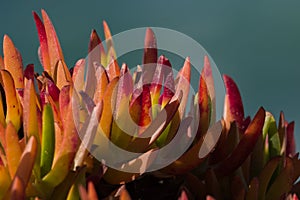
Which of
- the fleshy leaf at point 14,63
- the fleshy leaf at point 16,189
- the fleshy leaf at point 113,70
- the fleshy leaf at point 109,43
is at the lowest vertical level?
the fleshy leaf at point 16,189

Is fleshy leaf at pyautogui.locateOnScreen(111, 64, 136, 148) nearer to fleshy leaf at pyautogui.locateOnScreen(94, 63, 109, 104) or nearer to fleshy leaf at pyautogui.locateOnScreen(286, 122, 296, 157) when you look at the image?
fleshy leaf at pyautogui.locateOnScreen(94, 63, 109, 104)

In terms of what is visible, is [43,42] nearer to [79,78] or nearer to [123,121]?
[79,78]

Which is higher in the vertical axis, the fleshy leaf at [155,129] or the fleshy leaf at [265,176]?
the fleshy leaf at [155,129]

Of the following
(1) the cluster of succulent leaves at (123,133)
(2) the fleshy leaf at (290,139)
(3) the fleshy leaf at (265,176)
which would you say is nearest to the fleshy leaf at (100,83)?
(1) the cluster of succulent leaves at (123,133)

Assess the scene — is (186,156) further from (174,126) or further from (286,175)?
(286,175)

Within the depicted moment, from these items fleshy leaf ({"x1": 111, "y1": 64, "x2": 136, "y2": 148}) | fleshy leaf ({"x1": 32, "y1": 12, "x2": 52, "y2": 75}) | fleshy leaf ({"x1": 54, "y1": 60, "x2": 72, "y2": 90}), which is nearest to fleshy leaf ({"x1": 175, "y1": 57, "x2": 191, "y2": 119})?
fleshy leaf ({"x1": 111, "y1": 64, "x2": 136, "y2": 148})

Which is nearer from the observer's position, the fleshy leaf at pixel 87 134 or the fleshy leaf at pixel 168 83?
the fleshy leaf at pixel 87 134

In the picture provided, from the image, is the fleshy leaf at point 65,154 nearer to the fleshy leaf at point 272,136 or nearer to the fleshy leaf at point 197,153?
the fleshy leaf at point 197,153
